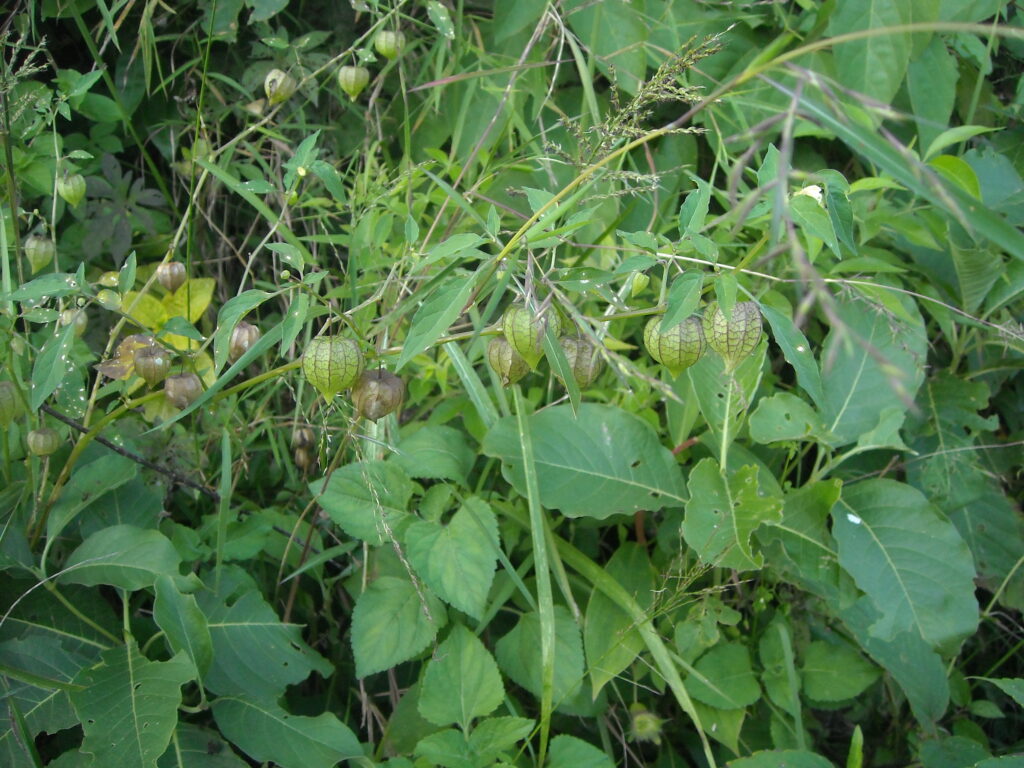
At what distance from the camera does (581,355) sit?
37.8 inches

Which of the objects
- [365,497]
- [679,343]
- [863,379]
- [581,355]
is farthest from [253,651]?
[863,379]

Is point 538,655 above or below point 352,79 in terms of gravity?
below

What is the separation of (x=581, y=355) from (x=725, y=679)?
0.76 meters

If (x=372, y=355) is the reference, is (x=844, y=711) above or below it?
below

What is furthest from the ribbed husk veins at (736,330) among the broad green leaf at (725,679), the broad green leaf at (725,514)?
the broad green leaf at (725,679)

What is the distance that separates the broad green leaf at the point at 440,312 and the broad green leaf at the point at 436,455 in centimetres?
56

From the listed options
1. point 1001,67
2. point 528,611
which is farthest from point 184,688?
point 1001,67

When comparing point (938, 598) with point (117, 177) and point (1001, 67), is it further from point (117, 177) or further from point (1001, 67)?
point (117, 177)

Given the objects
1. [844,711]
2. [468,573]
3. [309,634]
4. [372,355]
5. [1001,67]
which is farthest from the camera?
[1001,67]

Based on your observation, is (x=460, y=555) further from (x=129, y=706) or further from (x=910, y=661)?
(x=910, y=661)

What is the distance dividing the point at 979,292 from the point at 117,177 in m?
1.77

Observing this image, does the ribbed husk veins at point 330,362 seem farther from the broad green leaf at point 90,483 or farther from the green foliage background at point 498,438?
the broad green leaf at point 90,483

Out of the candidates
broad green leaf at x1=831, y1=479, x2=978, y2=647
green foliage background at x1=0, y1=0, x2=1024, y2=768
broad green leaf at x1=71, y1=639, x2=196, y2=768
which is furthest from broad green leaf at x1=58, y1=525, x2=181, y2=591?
broad green leaf at x1=831, y1=479, x2=978, y2=647

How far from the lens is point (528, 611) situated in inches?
55.9
